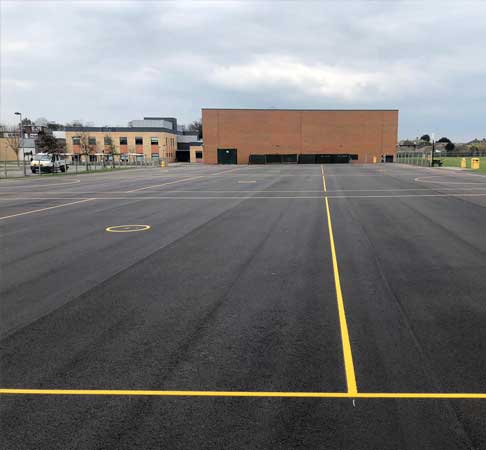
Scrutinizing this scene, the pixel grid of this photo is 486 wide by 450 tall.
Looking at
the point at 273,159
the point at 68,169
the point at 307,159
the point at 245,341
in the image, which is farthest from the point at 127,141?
the point at 245,341

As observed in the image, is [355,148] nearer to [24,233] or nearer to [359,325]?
[24,233]

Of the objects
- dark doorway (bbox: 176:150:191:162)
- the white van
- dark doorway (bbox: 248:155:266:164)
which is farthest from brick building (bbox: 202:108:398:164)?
the white van

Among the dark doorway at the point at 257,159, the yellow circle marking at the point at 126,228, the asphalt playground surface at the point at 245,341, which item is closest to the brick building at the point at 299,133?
the dark doorway at the point at 257,159

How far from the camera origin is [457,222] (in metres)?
17.2

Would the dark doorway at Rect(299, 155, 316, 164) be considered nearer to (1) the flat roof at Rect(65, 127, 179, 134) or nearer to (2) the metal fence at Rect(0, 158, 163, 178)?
(2) the metal fence at Rect(0, 158, 163, 178)

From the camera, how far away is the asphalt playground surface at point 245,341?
461 cm

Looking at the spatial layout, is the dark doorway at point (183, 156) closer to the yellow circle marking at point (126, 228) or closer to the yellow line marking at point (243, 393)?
the yellow circle marking at point (126, 228)

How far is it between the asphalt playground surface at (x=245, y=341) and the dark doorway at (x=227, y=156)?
3086 inches

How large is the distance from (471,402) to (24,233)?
15233 mm

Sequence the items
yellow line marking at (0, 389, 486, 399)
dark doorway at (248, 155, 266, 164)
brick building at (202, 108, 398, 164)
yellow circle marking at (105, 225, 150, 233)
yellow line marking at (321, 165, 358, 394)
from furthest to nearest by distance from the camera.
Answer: brick building at (202, 108, 398, 164) → dark doorway at (248, 155, 266, 164) → yellow circle marking at (105, 225, 150, 233) → yellow line marking at (321, 165, 358, 394) → yellow line marking at (0, 389, 486, 399)

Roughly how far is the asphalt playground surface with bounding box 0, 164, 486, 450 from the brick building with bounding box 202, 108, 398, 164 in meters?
78.0

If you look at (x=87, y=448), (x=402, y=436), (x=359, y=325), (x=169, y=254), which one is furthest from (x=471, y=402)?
(x=169, y=254)

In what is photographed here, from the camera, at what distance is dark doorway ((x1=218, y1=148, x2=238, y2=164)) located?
92.1m

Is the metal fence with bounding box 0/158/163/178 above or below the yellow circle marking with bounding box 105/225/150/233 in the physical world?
above
